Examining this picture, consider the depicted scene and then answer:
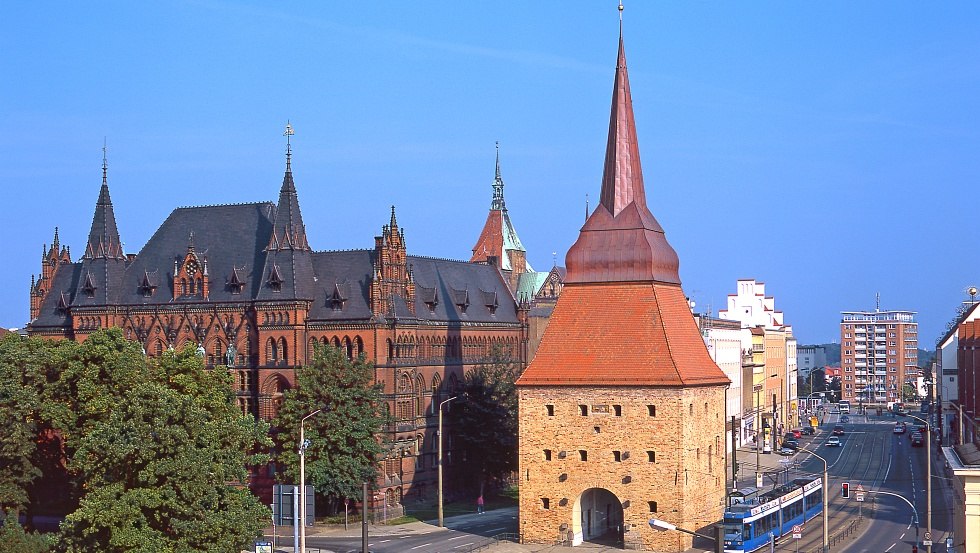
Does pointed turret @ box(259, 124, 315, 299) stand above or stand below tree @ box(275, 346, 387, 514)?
above

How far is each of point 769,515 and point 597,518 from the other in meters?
9.65

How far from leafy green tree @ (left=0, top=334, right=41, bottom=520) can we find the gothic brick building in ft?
85.5

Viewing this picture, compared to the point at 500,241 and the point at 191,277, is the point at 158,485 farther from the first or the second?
the point at 500,241

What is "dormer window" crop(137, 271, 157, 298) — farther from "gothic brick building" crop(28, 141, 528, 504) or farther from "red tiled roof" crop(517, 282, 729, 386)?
"red tiled roof" crop(517, 282, 729, 386)

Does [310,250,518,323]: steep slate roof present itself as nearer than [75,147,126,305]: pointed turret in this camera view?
Yes

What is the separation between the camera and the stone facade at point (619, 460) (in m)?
72.3

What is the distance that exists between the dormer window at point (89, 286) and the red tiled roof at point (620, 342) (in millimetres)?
44911

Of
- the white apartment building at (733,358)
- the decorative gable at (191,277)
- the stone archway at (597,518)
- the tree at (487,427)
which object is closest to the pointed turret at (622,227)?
the stone archway at (597,518)

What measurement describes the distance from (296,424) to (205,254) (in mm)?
21854

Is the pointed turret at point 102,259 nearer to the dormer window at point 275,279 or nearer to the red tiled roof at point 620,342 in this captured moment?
the dormer window at point 275,279

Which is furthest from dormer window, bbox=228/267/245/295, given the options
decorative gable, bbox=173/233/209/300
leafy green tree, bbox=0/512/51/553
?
leafy green tree, bbox=0/512/51/553

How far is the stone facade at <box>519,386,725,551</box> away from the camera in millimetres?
72312

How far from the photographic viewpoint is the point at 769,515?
2899 inches

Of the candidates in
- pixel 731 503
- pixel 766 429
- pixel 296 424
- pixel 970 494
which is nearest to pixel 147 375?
pixel 296 424
